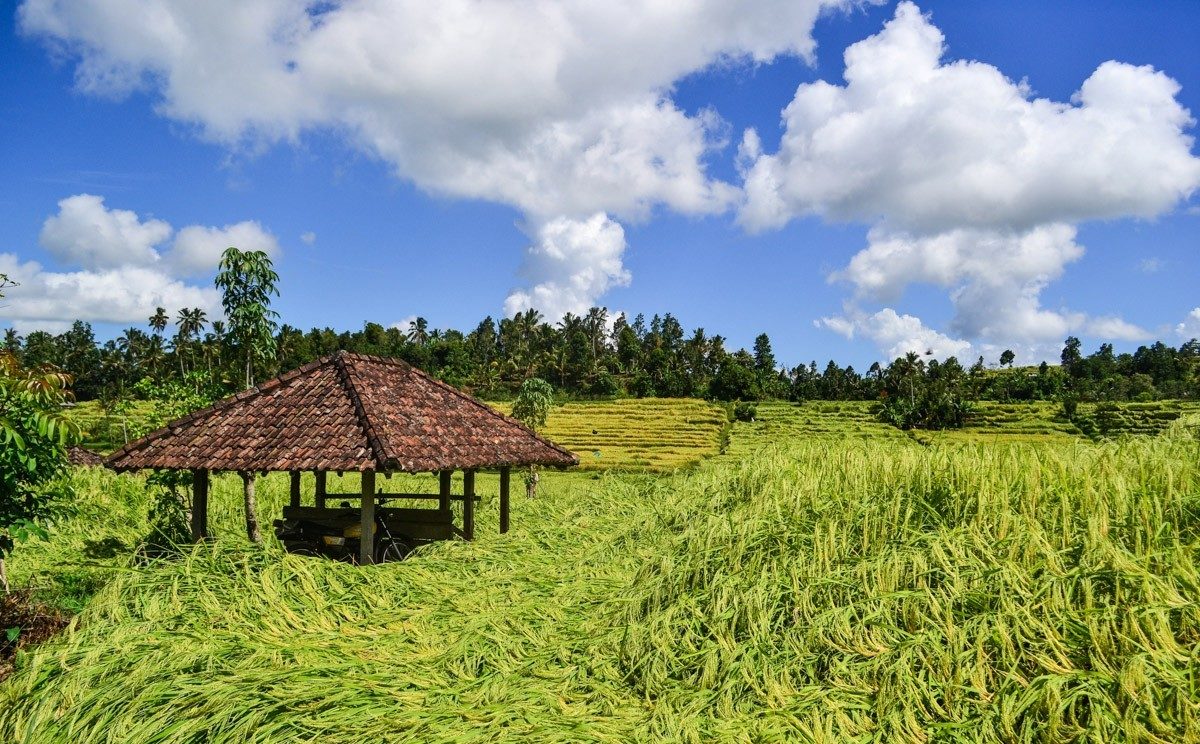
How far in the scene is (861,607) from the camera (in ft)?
17.7

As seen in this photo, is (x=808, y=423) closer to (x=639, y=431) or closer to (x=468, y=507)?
(x=639, y=431)

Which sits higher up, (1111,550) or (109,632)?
(1111,550)

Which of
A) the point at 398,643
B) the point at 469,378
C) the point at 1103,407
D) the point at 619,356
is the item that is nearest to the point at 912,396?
the point at 1103,407

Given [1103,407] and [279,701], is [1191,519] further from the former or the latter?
[1103,407]

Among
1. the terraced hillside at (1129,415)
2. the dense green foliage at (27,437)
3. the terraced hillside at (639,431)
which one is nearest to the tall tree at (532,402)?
the terraced hillside at (639,431)

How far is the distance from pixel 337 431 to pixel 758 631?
231 inches

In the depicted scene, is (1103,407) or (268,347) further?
(1103,407)

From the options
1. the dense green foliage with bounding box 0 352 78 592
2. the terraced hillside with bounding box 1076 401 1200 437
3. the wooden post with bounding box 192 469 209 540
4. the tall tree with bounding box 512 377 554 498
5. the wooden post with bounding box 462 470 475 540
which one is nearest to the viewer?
the dense green foliage with bounding box 0 352 78 592

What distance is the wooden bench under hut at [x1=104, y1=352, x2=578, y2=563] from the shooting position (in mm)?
8664

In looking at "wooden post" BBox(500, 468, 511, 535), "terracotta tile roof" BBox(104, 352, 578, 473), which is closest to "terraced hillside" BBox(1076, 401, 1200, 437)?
"wooden post" BBox(500, 468, 511, 535)

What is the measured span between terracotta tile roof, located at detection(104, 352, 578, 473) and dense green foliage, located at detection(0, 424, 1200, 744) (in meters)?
1.28

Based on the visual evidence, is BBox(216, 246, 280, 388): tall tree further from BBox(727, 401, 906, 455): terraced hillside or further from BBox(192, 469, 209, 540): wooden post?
BBox(727, 401, 906, 455): terraced hillside

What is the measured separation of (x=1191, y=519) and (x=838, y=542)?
8.39 feet

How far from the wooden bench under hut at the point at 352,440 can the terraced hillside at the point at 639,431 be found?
19576 millimetres
